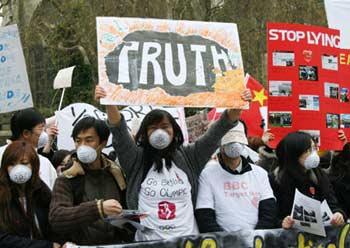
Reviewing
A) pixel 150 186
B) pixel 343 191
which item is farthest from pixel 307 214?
pixel 150 186

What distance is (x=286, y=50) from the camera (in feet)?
18.8

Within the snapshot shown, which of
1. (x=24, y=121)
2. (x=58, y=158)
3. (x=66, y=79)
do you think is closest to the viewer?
(x=24, y=121)

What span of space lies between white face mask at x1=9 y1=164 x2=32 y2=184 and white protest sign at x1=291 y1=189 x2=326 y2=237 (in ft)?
5.50

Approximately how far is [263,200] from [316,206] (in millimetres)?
345

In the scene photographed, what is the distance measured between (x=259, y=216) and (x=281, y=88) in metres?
1.35

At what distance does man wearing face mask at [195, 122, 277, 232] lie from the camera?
15.1 ft

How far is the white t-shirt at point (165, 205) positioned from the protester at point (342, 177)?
4.69 feet

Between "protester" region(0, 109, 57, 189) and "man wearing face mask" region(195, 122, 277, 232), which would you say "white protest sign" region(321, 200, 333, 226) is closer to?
"man wearing face mask" region(195, 122, 277, 232)

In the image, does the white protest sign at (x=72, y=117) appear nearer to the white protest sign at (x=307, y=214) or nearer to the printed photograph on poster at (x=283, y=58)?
the printed photograph on poster at (x=283, y=58)

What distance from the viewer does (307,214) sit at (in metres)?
4.60

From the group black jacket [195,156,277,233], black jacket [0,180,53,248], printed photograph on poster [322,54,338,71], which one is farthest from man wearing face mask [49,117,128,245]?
printed photograph on poster [322,54,338,71]

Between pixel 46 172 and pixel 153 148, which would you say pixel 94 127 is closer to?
pixel 153 148

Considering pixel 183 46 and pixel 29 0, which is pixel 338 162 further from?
pixel 29 0

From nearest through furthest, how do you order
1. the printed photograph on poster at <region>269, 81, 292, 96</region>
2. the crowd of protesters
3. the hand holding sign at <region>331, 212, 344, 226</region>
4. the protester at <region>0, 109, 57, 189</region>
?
the crowd of protesters < the hand holding sign at <region>331, 212, 344, 226</region> < the protester at <region>0, 109, 57, 189</region> < the printed photograph on poster at <region>269, 81, 292, 96</region>
